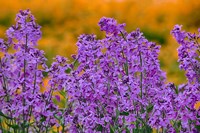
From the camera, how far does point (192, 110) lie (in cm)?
282

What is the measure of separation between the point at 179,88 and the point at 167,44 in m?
6.78

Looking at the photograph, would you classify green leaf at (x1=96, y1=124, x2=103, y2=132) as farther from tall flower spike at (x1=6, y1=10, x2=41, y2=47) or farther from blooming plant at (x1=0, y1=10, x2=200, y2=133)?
tall flower spike at (x1=6, y1=10, x2=41, y2=47)

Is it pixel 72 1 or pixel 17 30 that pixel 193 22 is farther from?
pixel 17 30

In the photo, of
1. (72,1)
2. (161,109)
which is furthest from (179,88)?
(72,1)

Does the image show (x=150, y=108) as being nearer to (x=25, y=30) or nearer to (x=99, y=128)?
(x=99, y=128)

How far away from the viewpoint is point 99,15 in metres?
11.1

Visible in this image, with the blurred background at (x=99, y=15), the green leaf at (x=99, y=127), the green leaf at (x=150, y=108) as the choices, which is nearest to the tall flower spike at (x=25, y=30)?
the green leaf at (x=99, y=127)

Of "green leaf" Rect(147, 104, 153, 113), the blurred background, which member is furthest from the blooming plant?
the blurred background

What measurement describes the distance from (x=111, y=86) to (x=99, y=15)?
8.25 metres

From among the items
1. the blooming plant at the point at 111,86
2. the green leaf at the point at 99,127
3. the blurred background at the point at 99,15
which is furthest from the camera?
the blurred background at the point at 99,15

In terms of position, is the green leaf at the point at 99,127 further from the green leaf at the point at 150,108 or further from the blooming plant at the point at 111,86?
the green leaf at the point at 150,108

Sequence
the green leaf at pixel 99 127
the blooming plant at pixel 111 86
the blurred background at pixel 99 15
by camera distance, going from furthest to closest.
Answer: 1. the blurred background at pixel 99 15
2. the green leaf at pixel 99 127
3. the blooming plant at pixel 111 86

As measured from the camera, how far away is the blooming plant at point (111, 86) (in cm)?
283

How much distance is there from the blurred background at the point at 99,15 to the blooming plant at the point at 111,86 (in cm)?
669
